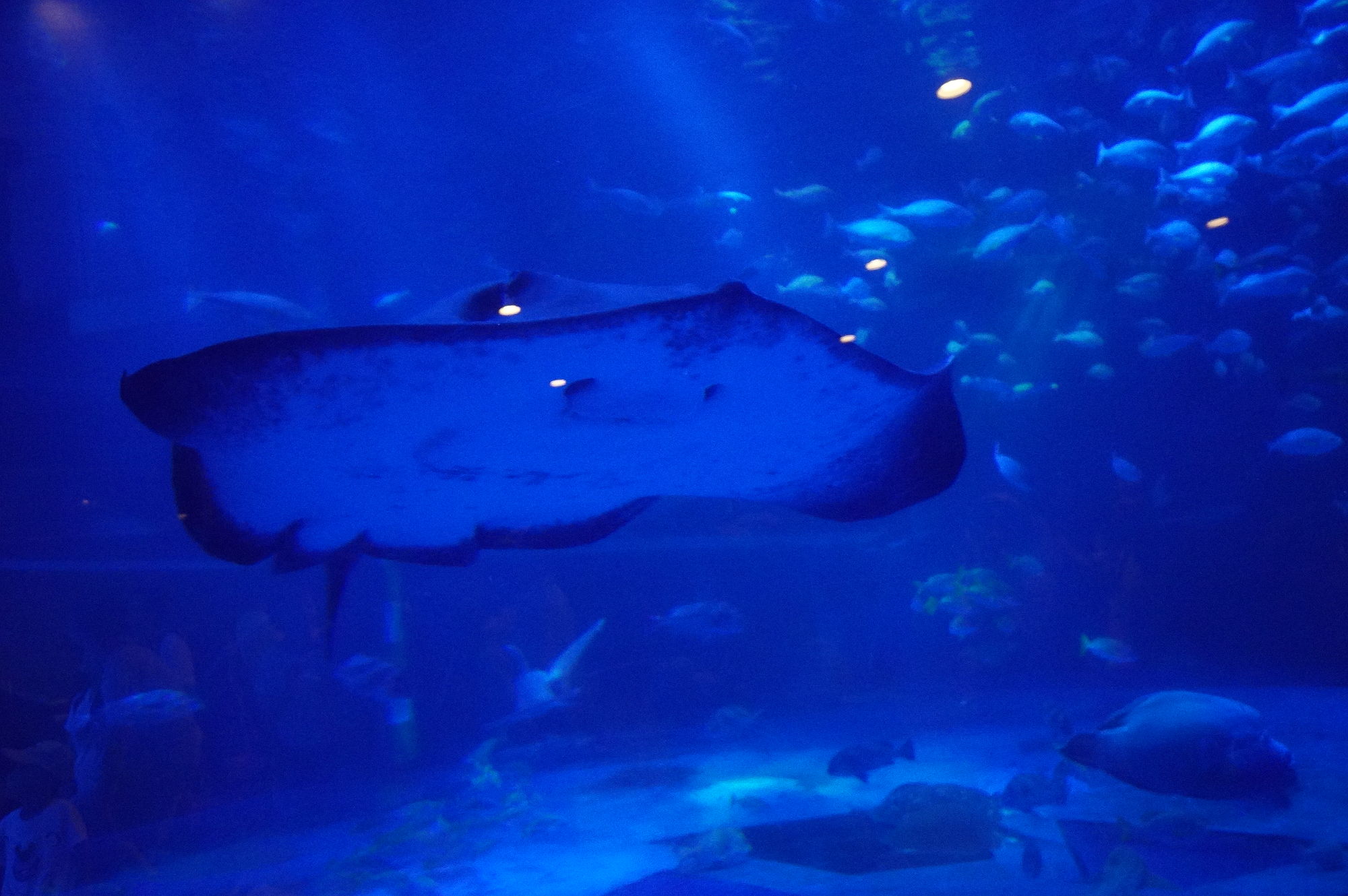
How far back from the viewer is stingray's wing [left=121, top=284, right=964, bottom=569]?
4.65 feet

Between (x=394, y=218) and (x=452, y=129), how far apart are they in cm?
277

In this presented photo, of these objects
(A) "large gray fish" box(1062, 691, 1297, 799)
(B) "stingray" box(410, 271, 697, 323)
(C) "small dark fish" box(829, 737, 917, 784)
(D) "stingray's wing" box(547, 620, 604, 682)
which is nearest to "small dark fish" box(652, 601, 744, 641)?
(D) "stingray's wing" box(547, 620, 604, 682)

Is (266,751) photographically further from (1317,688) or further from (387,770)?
(1317,688)

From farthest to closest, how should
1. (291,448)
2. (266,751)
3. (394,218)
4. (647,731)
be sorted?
(394,218) < (647,731) < (266,751) < (291,448)

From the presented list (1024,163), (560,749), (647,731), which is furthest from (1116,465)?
(560,749)

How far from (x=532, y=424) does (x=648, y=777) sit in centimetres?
662

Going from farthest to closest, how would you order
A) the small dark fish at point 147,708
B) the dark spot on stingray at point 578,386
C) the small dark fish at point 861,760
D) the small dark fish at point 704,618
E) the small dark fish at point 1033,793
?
the small dark fish at point 704,618
the small dark fish at point 861,760
the small dark fish at point 147,708
the small dark fish at point 1033,793
the dark spot on stingray at point 578,386

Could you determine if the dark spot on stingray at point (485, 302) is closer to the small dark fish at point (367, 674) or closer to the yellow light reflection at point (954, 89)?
the small dark fish at point (367, 674)

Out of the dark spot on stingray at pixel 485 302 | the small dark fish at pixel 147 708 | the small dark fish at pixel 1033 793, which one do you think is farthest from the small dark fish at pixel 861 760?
the dark spot on stingray at pixel 485 302

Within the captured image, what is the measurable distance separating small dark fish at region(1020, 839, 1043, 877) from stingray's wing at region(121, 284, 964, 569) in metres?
3.07

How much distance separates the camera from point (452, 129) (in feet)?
32.8

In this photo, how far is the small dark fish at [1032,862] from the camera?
4133mm

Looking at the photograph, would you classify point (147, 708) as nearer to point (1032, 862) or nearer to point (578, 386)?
point (578, 386)

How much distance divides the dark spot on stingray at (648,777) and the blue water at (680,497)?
0.06 m
